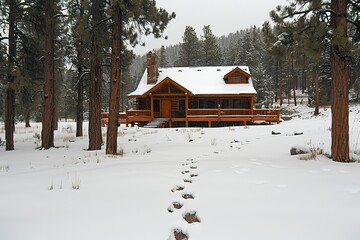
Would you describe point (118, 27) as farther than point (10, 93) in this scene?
No

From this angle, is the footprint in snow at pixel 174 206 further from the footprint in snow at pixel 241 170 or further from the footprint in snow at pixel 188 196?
the footprint in snow at pixel 241 170

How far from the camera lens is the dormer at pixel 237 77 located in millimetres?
24581

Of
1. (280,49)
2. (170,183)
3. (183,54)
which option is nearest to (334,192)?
(170,183)

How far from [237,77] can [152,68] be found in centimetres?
884

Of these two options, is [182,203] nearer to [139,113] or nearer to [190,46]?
[139,113]

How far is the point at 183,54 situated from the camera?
41.8m

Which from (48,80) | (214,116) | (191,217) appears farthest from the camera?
(214,116)

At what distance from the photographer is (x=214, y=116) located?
2222 cm

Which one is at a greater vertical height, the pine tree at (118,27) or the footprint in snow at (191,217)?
the pine tree at (118,27)

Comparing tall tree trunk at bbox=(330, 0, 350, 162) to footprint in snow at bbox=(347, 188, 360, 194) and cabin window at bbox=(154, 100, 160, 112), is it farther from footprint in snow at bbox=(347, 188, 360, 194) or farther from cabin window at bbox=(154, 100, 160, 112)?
cabin window at bbox=(154, 100, 160, 112)

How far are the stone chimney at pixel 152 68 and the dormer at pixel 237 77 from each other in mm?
7361

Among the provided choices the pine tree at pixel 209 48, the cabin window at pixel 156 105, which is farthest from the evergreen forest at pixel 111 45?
the pine tree at pixel 209 48

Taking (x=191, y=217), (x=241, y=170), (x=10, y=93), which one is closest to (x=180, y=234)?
(x=191, y=217)

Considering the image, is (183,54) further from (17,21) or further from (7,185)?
(7,185)
